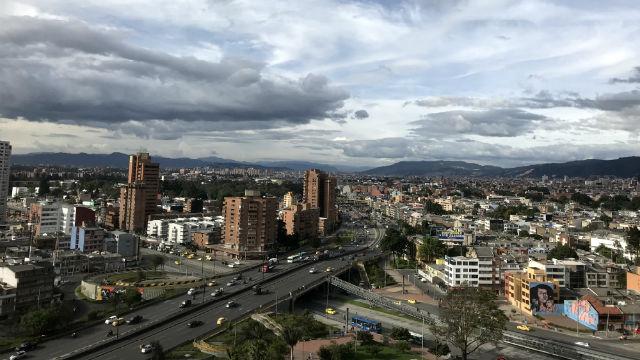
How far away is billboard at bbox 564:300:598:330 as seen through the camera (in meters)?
41.8

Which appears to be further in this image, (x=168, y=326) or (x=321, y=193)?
(x=321, y=193)

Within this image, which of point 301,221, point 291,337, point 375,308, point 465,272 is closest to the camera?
point 291,337

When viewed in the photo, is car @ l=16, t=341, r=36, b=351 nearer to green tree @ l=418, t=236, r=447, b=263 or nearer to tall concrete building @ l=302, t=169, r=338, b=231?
green tree @ l=418, t=236, r=447, b=263

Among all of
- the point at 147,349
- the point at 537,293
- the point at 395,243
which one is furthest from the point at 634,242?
the point at 147,349

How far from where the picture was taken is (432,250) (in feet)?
227

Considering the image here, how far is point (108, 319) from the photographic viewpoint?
38.1 m

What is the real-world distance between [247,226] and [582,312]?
140ft

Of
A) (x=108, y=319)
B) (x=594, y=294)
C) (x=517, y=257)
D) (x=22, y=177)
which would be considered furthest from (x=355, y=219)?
(x=22, y=177)

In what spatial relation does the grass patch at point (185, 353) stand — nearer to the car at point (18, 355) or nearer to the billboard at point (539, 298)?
the car at point (18, 355)

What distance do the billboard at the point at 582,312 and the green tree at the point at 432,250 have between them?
79.1 feet

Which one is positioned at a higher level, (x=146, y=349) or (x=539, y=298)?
(x=539, y=298)

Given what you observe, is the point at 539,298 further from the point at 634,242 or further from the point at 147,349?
the point at 147,349

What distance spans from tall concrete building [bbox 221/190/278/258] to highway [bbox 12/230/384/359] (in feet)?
43.9

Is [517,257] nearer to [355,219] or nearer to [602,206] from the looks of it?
[355,219]
